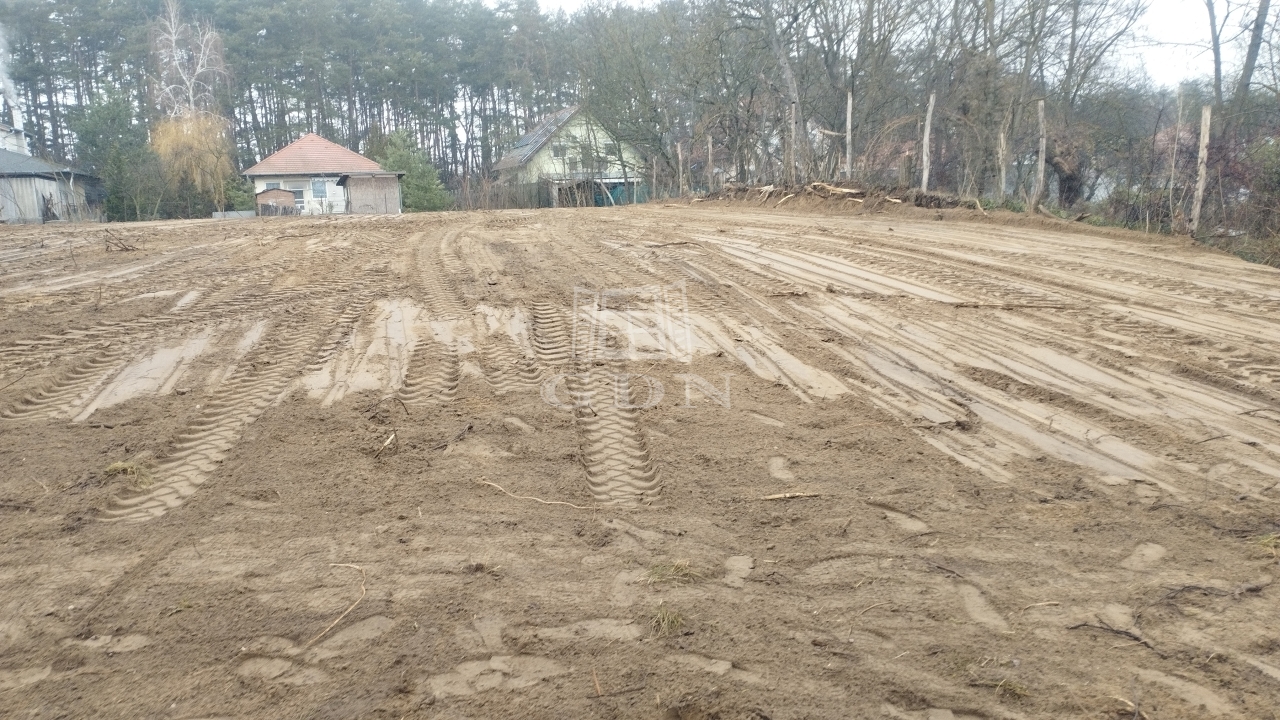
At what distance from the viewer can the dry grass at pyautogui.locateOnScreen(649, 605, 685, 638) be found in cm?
279

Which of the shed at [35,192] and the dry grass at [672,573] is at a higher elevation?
the shed at [35,192]

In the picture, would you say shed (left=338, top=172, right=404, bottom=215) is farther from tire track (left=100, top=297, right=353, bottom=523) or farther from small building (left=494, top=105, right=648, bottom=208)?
tire track (left=100, top=297, right=353, bottom=523)

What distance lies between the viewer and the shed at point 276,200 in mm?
34531

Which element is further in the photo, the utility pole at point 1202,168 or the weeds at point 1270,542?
the utility pole at point 1202,168

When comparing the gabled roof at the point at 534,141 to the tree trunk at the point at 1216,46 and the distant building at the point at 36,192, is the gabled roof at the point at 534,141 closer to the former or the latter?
the distant building at the point at 36,192

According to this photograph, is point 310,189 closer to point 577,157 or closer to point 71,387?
point 577,157

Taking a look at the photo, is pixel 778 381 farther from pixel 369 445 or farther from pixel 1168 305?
pixel 1168 305

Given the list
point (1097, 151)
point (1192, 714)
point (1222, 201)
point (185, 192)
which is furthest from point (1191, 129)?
point (185, 192)

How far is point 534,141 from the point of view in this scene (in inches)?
1850

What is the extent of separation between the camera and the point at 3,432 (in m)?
Answer: 4.57

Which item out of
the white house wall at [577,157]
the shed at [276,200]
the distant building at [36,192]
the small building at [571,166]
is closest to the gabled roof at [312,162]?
the shed at [276,200]

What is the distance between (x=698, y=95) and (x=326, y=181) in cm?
2150

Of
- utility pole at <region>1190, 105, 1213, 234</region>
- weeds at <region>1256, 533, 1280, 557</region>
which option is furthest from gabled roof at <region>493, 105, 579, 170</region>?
weeds at <region>1256, 533, 1280, 557</region>

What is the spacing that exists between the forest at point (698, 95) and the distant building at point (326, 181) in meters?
2.37
